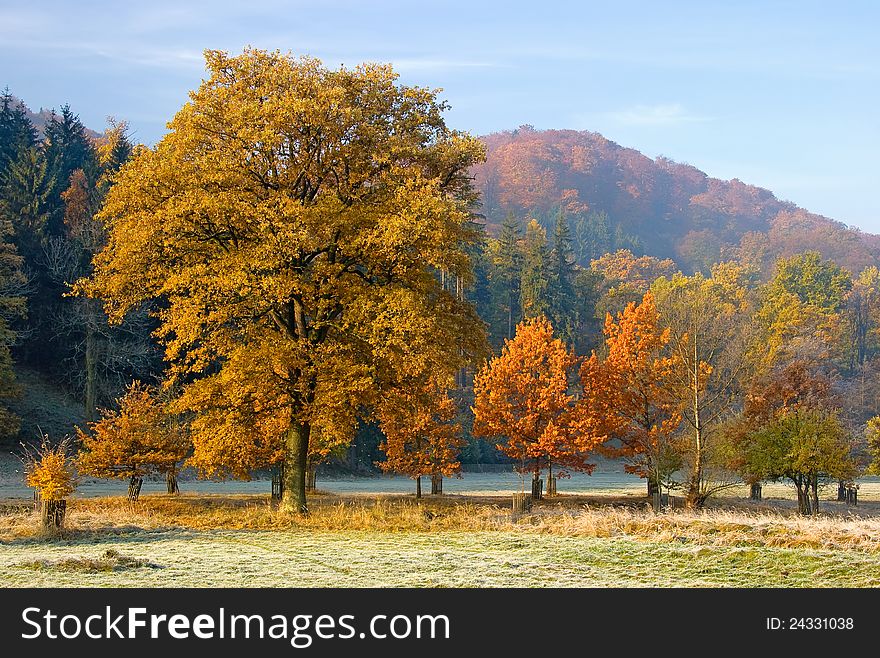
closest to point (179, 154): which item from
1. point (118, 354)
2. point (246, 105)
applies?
point (246, 105)

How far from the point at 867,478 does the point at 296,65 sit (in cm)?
8443

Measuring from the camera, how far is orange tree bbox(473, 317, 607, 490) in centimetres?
4425

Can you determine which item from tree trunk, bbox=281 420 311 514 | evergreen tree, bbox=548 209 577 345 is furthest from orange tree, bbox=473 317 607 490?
evergreen tree, bbox=548 209 577 345

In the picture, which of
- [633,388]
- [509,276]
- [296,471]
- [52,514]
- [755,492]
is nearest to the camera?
[52,514]

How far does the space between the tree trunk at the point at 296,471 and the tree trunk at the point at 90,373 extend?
35.9m

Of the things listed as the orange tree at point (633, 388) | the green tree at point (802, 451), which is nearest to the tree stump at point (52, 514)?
the orange tree at point (633, 388)

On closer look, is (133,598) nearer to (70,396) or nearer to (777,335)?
(70,396)

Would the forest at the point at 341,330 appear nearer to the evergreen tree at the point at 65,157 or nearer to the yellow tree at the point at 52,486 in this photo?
the yellow tree at the point at 52,486

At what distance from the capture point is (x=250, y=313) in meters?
27.0

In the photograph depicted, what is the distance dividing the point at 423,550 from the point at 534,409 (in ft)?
87.5

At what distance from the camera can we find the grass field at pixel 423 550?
1454cm

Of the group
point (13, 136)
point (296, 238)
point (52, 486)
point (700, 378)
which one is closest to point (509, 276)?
point (13, 136)

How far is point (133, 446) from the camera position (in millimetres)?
31891

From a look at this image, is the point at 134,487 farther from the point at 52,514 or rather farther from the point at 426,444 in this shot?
the point at 426,444
